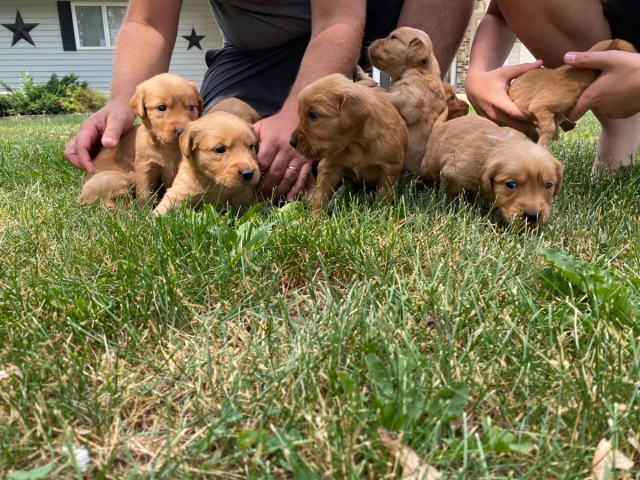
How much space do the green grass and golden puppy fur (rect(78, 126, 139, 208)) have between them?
0.51 m

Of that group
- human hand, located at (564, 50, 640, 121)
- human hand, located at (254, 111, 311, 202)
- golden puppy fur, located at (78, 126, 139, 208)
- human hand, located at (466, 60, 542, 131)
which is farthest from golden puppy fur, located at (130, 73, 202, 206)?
human hand, located at (564, 50, 640, 121)

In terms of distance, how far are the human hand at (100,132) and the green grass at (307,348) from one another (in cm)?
97

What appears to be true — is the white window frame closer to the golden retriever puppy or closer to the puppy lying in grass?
the puppy lying in grass

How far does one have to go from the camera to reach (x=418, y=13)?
4527mm

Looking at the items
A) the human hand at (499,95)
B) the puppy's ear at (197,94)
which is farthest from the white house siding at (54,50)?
the human hand at (499,95)

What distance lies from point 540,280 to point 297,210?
1.34m

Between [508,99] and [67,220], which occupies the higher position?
[508,99]

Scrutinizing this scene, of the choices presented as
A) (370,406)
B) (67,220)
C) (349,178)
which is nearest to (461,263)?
(370,406)

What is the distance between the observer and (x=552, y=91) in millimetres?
3318

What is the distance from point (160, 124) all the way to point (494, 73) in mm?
2336

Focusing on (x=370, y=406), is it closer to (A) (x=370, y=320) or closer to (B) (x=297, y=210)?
(A) (x=370, y=320)

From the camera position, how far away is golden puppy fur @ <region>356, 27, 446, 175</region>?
138 inches

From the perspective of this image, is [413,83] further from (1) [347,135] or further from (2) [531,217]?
(2) [531,217]

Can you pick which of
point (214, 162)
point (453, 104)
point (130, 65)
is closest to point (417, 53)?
point (453, 104)
